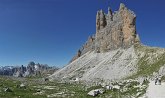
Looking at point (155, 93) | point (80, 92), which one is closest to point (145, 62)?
point (80, 92)

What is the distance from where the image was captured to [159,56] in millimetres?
136875

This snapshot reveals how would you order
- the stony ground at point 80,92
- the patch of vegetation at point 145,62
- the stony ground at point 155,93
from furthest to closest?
the patch of vegetation at point 145,62, the stony ground at point 80,92, the stony ground at point 155,93

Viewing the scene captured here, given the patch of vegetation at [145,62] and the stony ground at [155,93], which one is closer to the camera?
the stony ground at [155,93]

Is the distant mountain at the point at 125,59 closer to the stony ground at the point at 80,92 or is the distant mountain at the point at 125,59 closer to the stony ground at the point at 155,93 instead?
the stony ground at the point at 80,92

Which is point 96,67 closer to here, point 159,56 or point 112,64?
point 112,64

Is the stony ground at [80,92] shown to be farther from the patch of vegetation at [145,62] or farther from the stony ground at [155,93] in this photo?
the patch of vegetation at [145,62]

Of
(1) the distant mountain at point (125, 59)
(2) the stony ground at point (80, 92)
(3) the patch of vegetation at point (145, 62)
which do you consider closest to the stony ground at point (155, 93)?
(2) the stony ground at point (80, 92)

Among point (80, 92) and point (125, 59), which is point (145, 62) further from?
point (80, 92)

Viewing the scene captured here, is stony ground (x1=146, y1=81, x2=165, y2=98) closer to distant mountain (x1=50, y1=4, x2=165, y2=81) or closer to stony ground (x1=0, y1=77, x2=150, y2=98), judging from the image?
stony ground (x1=0, y1=77, x2=150, y2=98)

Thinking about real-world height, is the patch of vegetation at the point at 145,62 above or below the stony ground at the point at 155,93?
above

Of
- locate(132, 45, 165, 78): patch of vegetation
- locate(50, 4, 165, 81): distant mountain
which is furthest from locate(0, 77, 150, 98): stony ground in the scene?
locate(50, 4, 165, 81): distant mountain

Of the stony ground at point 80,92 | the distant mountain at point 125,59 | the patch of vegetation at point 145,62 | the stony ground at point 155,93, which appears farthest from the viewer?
the distant mountain at point 125,59

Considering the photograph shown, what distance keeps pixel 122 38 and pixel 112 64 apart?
31572mm

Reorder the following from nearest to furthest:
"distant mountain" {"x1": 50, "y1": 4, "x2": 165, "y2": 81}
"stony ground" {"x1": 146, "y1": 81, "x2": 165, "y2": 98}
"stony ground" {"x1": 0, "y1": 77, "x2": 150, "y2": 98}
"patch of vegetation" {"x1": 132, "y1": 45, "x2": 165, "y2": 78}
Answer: "stony ground" {"x1": 146, "y1": 81, "x2": 165, "y2": 98} < "stony ground" {"x1": 0, "y1": 77, "x2": 150, "y2": 98} < "patch of vegetation" {"x1": 132, "y1": 45, "x2": 165, "y2": 78} < "distant mountain" {"x1": 50, "y1": 4, "x2": 165, "y2": 81}
